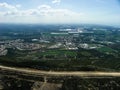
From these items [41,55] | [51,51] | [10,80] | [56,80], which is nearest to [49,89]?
[56,80]

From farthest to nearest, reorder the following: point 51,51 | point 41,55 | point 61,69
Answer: point 51,51
point 41,55
point 61,69

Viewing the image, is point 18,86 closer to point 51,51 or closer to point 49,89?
point 49,89

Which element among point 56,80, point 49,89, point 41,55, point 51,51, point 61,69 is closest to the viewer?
point 49,89

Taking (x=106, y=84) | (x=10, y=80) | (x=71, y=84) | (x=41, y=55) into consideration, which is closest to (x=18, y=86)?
(x=10, y=80)

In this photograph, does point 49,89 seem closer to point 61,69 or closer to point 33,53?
point 61,69

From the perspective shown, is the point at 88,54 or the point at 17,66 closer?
the point at 17,66

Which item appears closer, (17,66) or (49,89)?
(49,89)

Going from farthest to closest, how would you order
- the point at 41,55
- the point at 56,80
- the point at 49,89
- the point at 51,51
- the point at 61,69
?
the point at 51,51
the point at 41,55
the point at 61,69
the point at 56,80
the point at 49,89
